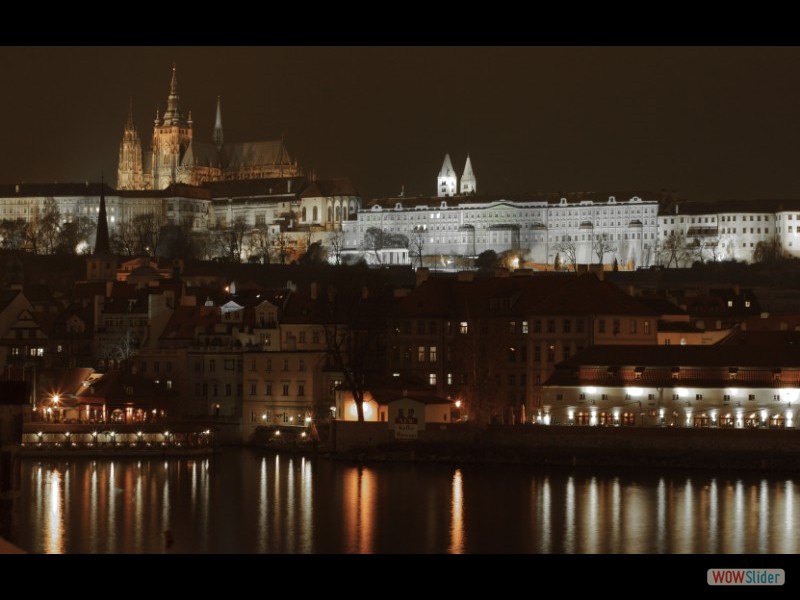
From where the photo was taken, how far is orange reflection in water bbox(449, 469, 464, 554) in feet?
60.5

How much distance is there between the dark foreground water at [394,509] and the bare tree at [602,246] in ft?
219

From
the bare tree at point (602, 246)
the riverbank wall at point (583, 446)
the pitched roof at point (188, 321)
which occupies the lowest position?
the riverbank wall at point (583, 446)

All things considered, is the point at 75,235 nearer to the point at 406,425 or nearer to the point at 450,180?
the point at 450,180

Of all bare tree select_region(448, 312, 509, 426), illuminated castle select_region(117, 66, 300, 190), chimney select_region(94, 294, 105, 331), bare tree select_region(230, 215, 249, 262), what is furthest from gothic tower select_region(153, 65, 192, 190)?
bare tree select_region(448, 312, 509, 426)

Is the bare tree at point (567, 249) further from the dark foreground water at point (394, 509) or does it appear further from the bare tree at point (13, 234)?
the dark foreground water at point (394, 509)

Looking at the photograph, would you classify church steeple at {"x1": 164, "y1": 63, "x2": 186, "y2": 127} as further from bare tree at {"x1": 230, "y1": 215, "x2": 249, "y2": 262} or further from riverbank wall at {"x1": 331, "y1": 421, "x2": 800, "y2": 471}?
riverbank wall at {"x1": 331, "y1": 421, "x2": 800, "y2": 471}

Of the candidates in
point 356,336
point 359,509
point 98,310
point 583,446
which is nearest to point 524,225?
point 98,310

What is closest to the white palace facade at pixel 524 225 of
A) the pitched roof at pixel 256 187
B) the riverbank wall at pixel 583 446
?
the pitched roof at pixel 256 187

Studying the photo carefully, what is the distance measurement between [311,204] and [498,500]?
7928cm

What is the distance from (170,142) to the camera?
112688 mm

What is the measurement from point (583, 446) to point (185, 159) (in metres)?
87.5

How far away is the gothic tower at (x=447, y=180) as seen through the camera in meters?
114
